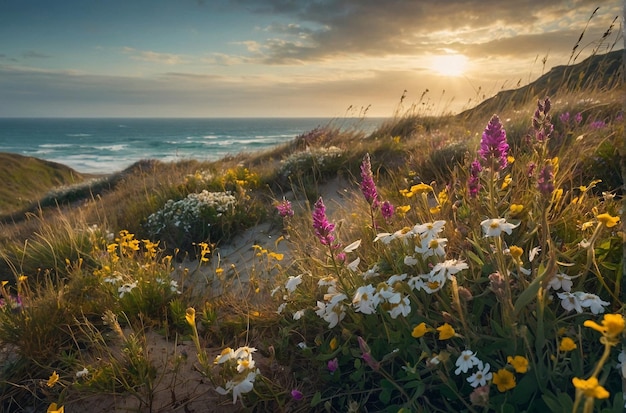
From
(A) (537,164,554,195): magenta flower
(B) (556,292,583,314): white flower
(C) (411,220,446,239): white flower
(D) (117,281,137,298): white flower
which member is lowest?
(D) (117,281,137,298): white flower

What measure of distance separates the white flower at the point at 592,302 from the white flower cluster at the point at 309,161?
568 cm

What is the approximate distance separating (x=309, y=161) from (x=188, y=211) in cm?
248

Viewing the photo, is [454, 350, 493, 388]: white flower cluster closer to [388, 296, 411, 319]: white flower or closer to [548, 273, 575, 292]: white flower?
[388, 296, 411, 319]: white flower

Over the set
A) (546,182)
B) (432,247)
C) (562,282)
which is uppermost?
(546,182)

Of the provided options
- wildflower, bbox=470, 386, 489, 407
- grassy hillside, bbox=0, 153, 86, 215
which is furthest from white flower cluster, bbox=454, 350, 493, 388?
grassy hillside, bbox=0, 153, 86, 215

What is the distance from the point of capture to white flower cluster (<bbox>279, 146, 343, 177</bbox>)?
763cm

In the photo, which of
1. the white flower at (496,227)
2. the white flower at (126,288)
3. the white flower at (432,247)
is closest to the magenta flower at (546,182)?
the white flower at (496,227)

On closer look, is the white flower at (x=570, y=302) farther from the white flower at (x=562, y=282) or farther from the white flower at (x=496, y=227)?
the white flower at (x=496, y=227)

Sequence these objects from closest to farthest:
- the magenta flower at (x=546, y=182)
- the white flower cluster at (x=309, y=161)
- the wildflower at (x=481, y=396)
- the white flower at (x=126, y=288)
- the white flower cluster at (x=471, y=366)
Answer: the wildflower at (x=481, y=396) < the magenta flower at (x=546, y=182) < the white flower cluster at (x=471, y=366) < the white flower at (x=126, y=288) < the white flower cluster at (x=309, y=161)

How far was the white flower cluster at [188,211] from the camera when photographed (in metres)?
5.85

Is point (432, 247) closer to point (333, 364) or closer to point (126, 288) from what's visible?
point (333, 364)

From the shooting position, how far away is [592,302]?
192 cm

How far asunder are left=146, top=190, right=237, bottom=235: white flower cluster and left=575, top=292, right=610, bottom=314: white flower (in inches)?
176

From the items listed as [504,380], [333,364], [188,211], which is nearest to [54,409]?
[333,364]
